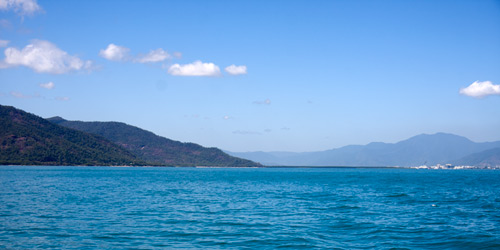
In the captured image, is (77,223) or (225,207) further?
(225,207)

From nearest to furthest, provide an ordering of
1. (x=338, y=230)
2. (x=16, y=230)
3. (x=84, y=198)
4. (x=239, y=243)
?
(x=239, y=243) → (x=16, y=230) → (x=338, y=230) → (x=84, y=198)

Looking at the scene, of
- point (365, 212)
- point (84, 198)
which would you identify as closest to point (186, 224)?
point (365, 212)

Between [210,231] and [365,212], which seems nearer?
[210,231]

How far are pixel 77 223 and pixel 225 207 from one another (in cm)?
1348

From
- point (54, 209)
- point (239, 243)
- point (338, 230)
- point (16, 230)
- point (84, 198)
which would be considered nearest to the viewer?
point (239, 243)

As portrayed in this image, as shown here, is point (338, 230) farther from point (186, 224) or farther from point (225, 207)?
point (225, 207)

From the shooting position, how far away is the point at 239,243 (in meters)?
22.1

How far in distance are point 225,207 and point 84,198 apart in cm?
1589

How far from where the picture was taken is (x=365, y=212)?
34.5m

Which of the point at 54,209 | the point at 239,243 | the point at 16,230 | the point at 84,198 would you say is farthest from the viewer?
the point at 84,198

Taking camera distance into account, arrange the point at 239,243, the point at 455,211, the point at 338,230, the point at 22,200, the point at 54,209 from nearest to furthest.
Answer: the point at 239,243
the point at 338,230
the point at 54,209
the point at 455,211
the point at 22,200

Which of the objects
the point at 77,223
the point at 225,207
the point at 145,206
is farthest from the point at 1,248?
the point at 225,207

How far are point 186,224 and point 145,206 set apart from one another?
10.6 m

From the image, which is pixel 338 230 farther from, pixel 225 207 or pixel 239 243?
pixel 225 207
